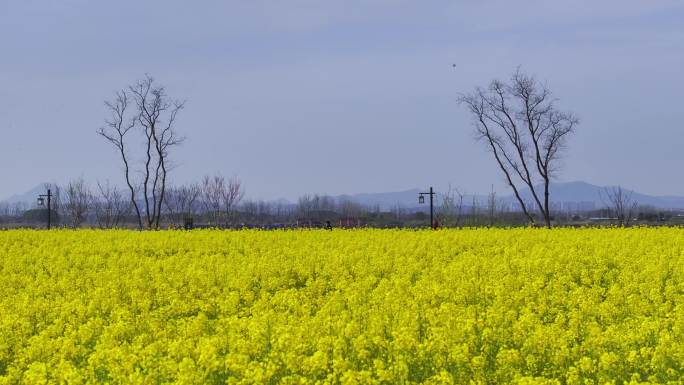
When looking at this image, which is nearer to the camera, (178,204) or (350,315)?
(350,315)

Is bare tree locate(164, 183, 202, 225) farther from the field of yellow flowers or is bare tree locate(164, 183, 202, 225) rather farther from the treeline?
the field of yellow flowers

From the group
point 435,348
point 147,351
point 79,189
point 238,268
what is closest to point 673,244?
point 238,268

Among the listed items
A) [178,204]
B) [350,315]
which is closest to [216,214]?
[178,204]

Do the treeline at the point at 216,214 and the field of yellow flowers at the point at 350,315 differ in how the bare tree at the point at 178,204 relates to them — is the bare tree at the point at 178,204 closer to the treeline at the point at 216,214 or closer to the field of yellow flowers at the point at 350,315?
the treeline at the point at 216,214

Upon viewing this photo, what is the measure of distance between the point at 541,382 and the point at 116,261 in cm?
1517

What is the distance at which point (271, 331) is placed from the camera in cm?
951

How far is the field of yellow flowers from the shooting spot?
7.89 m

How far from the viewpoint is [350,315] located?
10820 millimetres

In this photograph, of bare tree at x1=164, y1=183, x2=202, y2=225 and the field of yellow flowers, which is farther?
bare tree at x1=164, y1=183, x2=202, y2=225

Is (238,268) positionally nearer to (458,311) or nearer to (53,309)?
(53,309)

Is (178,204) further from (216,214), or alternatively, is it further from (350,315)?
(350,315)

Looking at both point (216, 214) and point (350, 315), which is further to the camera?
point (216, 214)

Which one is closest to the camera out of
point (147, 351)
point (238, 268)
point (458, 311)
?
point (147, 351)

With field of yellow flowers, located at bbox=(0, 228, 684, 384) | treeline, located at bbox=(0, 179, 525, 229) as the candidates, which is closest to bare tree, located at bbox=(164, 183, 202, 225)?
treeline, located at bbox=(0, 179, 525, 229)
